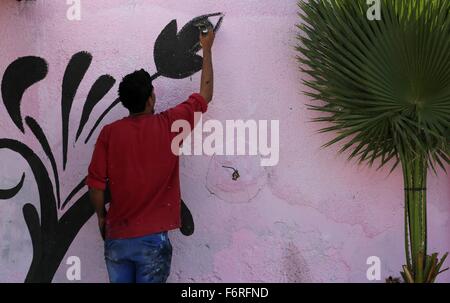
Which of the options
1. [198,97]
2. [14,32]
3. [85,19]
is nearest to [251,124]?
[198,97]

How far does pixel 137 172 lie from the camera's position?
3.43 meters

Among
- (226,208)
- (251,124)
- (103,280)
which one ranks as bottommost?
(103,280)

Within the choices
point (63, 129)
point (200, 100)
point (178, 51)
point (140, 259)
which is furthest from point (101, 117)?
point (140, 259)

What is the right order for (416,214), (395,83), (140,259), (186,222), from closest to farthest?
(140,259)
(395,83)
(416,214)
(186,222)

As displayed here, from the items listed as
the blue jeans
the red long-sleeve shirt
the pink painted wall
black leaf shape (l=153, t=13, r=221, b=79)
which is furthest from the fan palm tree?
the blue jeans

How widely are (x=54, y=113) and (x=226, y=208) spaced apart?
4.10 feet

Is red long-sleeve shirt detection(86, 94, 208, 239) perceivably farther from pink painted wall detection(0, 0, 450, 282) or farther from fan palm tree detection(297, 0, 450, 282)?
fan palm tree detection(297, 0, 450, 282)

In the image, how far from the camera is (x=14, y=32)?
4129 millimetres

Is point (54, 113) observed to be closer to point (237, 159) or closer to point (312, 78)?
point (237, 159)

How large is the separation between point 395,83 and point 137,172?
59.5 inches

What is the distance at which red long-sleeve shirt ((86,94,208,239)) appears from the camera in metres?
3.43

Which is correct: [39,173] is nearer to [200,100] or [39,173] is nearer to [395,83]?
[200,100]

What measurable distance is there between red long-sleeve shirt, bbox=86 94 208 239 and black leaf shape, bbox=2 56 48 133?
0.88 m

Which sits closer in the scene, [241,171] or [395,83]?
[395,83]
